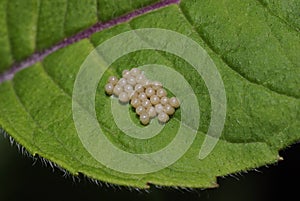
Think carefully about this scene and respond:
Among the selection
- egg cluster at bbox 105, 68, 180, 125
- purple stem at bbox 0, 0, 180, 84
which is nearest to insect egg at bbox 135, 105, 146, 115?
egg cluster at bbox 105, 68, 180, 125

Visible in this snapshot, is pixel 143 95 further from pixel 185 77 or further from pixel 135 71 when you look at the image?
pixel 185 77

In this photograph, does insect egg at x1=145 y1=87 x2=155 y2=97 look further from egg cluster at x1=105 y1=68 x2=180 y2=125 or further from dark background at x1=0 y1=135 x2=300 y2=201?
dark background at x1=0 y1=135 x2=300 y2=201

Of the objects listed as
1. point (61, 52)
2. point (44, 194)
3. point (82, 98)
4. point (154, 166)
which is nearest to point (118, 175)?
point (154, 166)

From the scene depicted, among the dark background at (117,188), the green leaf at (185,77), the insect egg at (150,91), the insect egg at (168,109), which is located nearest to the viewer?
the green leaf at (185,77)

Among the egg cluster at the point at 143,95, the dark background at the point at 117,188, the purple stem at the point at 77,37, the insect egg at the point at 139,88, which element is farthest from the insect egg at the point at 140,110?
the dark background at the point at 117,188

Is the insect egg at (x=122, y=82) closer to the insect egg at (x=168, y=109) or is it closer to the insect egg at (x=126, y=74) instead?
the insect egg at (x=126, y=74)

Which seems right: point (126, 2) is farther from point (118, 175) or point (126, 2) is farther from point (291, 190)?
point (291, 190)
